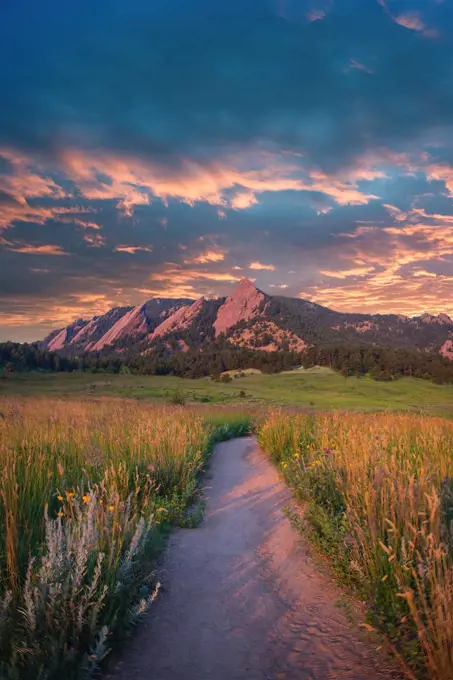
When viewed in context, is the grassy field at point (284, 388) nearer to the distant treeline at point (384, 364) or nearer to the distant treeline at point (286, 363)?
the distant treeline at point (384, 364)

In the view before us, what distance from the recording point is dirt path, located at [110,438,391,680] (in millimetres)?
3096

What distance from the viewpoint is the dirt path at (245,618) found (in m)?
3.10

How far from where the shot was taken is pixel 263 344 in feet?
499

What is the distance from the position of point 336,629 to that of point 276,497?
4.21m

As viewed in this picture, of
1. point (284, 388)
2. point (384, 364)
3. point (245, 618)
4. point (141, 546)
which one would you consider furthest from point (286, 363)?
point (245, 618)

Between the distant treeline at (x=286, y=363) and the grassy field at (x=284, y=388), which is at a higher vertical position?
the distant treeline at (x=286, y=363)

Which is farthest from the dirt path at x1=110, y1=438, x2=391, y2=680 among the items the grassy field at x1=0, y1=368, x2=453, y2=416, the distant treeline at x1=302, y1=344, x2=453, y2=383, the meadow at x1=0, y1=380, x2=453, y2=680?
the distant treeline at x1=302, y1=344, x2=453, y2=383

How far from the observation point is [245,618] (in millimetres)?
3760

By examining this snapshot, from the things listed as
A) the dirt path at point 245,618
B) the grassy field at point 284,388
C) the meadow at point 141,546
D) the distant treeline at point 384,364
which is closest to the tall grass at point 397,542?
the meadow at point 141,546

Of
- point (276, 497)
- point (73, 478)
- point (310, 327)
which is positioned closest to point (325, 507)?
point (276, 497)

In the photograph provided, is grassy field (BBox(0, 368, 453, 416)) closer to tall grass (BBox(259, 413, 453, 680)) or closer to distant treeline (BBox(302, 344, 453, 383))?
distant treeline (BBox(302, 344, 453, 383))

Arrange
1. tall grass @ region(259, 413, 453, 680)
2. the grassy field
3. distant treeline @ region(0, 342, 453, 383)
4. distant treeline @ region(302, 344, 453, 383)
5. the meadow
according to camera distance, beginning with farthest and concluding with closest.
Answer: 1. distant treeline @ region(0, 342, 453, 383)
2. distant treeline @ region(302, 344, 453, 383)
3. the grassy field
4. the meadow
5. tall grass @ region(259, 413, 453, 680)

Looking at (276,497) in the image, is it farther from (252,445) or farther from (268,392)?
(268,392)

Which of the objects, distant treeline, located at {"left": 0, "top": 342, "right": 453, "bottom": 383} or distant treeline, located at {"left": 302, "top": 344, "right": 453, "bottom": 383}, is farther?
distant treeline, located at {"left": 0, "top": 342, "right": 453, "bottom": 383}
